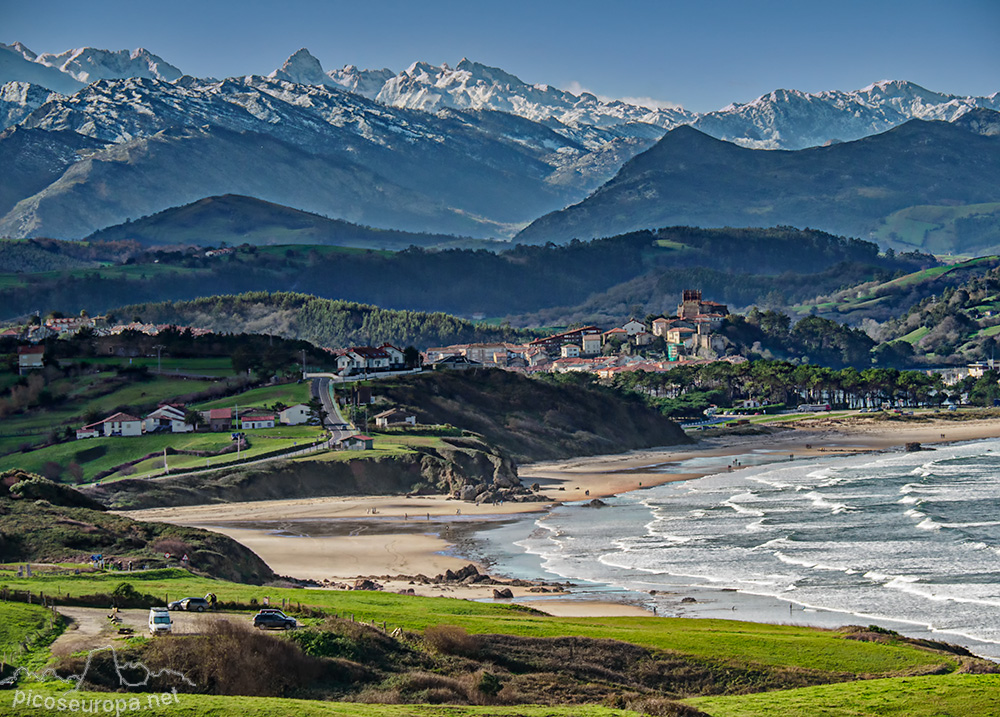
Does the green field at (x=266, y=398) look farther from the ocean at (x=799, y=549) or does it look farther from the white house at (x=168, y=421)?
the ocean at (x=799, y=549)

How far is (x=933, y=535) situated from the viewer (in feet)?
221

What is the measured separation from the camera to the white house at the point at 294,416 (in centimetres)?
10856

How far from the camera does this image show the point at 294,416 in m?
109

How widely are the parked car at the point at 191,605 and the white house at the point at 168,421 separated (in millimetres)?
71552

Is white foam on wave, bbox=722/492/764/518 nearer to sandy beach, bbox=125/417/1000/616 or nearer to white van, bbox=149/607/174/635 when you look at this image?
sandy beach, bbox=125/417/1000/616

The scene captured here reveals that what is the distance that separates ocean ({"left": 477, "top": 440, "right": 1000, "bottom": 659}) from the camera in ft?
160

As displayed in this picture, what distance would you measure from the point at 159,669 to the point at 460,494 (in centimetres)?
6567

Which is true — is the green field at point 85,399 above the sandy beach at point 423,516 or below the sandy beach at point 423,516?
above

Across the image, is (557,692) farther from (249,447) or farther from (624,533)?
(249,447)

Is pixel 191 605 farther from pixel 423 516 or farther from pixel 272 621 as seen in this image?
pixel 423 516

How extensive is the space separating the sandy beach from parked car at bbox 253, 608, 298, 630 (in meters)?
17.1

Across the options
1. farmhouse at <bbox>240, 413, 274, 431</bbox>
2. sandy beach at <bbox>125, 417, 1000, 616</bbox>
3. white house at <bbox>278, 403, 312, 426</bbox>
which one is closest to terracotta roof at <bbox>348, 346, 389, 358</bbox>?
sandy beach at <bbox>125, 417, 1000, 616</bbox>

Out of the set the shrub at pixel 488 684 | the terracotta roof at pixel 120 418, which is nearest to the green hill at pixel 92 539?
the shrub at pixel 488 684


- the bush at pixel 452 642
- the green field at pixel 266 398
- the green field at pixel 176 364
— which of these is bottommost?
the bush at pixel 452 642
